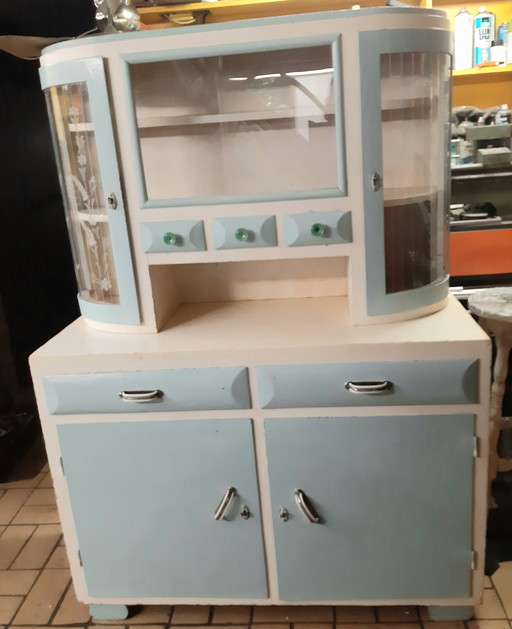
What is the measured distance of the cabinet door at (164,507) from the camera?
1.54 meters

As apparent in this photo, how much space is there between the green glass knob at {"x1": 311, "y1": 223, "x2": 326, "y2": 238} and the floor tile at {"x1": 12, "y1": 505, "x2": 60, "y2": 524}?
1.46 meters

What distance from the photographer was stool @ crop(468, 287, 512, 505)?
1668 millimetres

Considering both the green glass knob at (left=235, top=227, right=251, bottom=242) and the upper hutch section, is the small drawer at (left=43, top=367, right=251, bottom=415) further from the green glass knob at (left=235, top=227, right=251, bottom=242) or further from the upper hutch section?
the green glass knob at (left=235, top=227, right=251, bottom=242)

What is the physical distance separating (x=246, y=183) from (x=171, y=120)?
0.89 feet

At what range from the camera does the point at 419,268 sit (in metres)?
1.61

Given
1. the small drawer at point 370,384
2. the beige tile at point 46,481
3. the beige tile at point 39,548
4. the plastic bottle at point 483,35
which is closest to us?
the small drawer at point 370,384

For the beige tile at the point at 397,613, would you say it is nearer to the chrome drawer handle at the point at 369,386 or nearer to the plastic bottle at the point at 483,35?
the chrome drawer handle at the point at 369,386

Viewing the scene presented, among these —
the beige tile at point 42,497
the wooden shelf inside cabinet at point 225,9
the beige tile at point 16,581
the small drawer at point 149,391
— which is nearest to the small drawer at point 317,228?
the small drawer at point 149,391

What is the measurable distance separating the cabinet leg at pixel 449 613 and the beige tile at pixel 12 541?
135cm

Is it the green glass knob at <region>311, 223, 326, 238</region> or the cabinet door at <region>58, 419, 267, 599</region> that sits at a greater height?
the green glass knob at <region>311, 223, 326, 238</region>

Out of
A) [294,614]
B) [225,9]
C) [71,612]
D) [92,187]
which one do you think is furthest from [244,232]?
[225,9]

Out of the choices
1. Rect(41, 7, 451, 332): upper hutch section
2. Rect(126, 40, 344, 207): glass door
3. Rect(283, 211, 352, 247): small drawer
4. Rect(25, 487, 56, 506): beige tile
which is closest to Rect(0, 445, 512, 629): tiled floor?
Rect(25, 487, 56, 506): beige tile

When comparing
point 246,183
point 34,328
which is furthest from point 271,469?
point 34,328

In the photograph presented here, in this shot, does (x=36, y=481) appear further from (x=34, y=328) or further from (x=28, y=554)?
(x=34, y=328)
